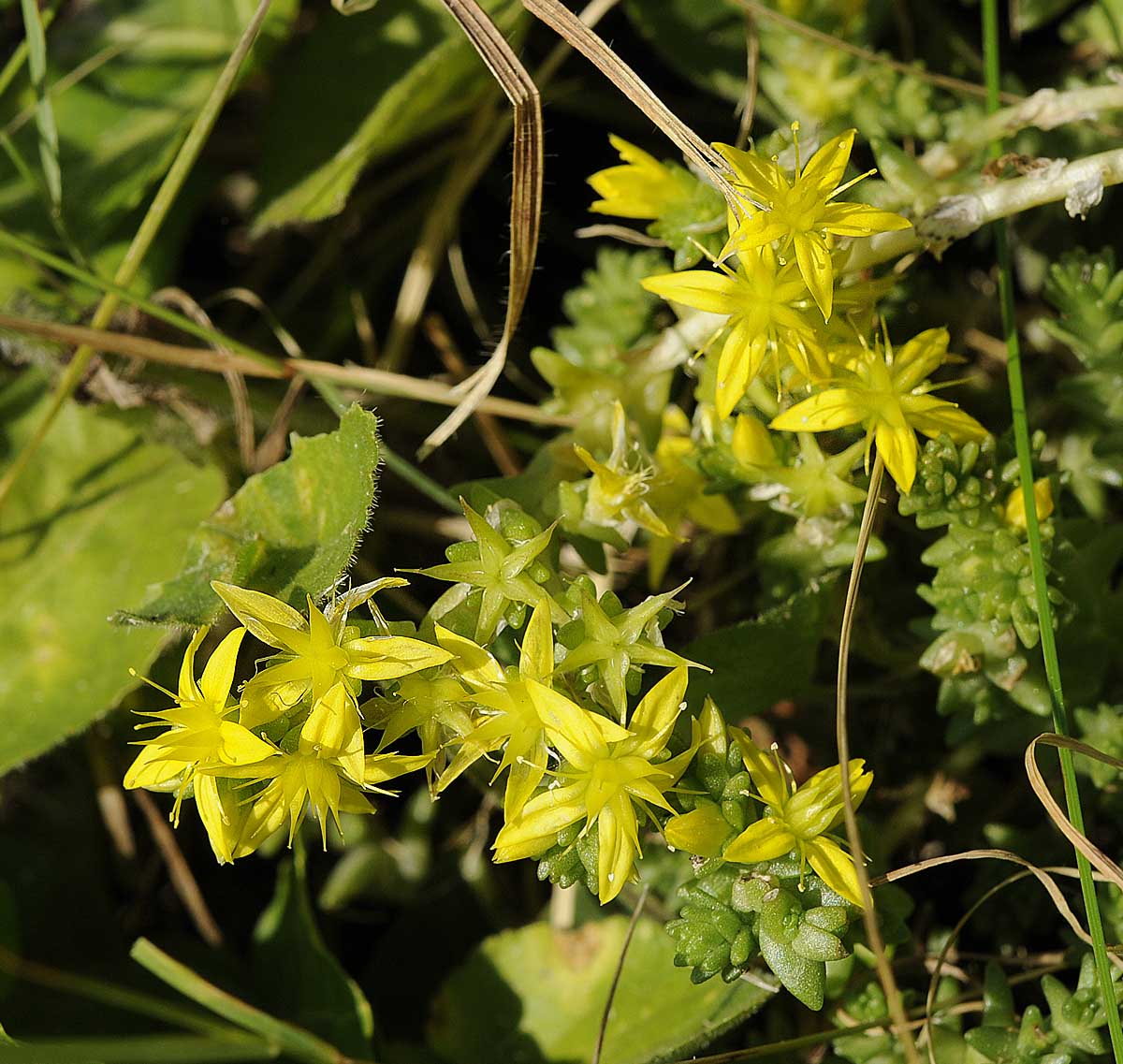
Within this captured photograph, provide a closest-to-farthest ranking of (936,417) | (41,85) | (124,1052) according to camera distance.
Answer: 1. (124,1052)
2. (936,417)
3. (41,85)

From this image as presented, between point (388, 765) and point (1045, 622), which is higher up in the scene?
point (388, 765)

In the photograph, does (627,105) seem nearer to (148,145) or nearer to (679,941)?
(148,145)

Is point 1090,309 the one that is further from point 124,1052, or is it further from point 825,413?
point 124,1052

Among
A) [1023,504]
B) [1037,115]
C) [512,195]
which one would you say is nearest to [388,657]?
[512,195]

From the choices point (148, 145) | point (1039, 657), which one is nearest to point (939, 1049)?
point (1039, 657)

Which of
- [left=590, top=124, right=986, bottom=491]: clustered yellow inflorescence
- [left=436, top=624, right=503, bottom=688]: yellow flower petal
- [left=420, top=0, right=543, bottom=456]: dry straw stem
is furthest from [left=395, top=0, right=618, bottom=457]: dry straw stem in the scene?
[left=436, top=624, right=503, bottom=688]: yellow flower petal

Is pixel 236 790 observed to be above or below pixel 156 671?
above

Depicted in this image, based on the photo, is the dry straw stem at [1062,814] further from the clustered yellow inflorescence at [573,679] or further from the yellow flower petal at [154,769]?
the yellow flower petal at [154,769]

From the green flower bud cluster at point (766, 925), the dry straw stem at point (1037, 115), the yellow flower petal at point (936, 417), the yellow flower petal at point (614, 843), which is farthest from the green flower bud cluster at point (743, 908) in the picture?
the dry straw stem at point (1037, 115)
